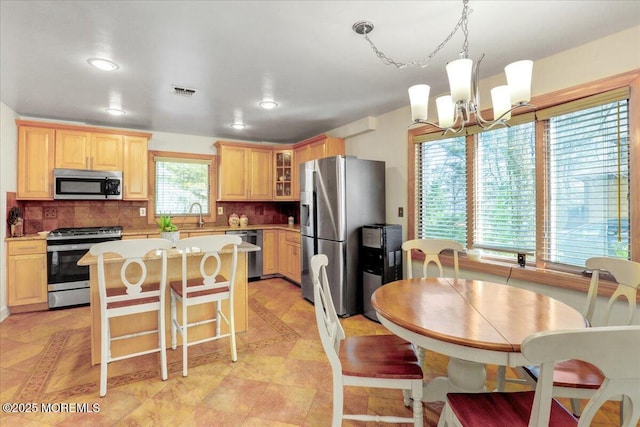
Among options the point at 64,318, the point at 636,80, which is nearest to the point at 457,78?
the point at 636,80

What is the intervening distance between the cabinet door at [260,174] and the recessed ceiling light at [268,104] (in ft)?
5.41

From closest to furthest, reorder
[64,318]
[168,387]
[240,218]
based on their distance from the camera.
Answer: [168,387] < [64,318] < [240,218]

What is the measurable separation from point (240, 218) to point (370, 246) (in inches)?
106

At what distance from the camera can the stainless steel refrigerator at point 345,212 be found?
11.3 ft

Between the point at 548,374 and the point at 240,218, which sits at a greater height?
the point at 240,218

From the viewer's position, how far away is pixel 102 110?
11.8 ft

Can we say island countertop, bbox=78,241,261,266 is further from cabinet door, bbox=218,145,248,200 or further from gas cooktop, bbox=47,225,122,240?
cabinet door, bbox=218,145,248,200

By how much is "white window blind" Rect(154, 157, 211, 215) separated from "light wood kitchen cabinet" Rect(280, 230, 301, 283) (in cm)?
141

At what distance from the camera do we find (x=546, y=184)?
246 centimetres

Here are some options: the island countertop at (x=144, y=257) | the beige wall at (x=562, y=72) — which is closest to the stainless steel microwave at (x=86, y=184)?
the island countertop at (x=144, y=257)

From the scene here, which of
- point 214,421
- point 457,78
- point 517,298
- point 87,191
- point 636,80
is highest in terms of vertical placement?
point 636,80

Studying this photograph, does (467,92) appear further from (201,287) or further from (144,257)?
(144,257)

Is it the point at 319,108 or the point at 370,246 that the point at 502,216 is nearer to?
the point at 370,246

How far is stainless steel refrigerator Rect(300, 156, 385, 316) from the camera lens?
344 cm
